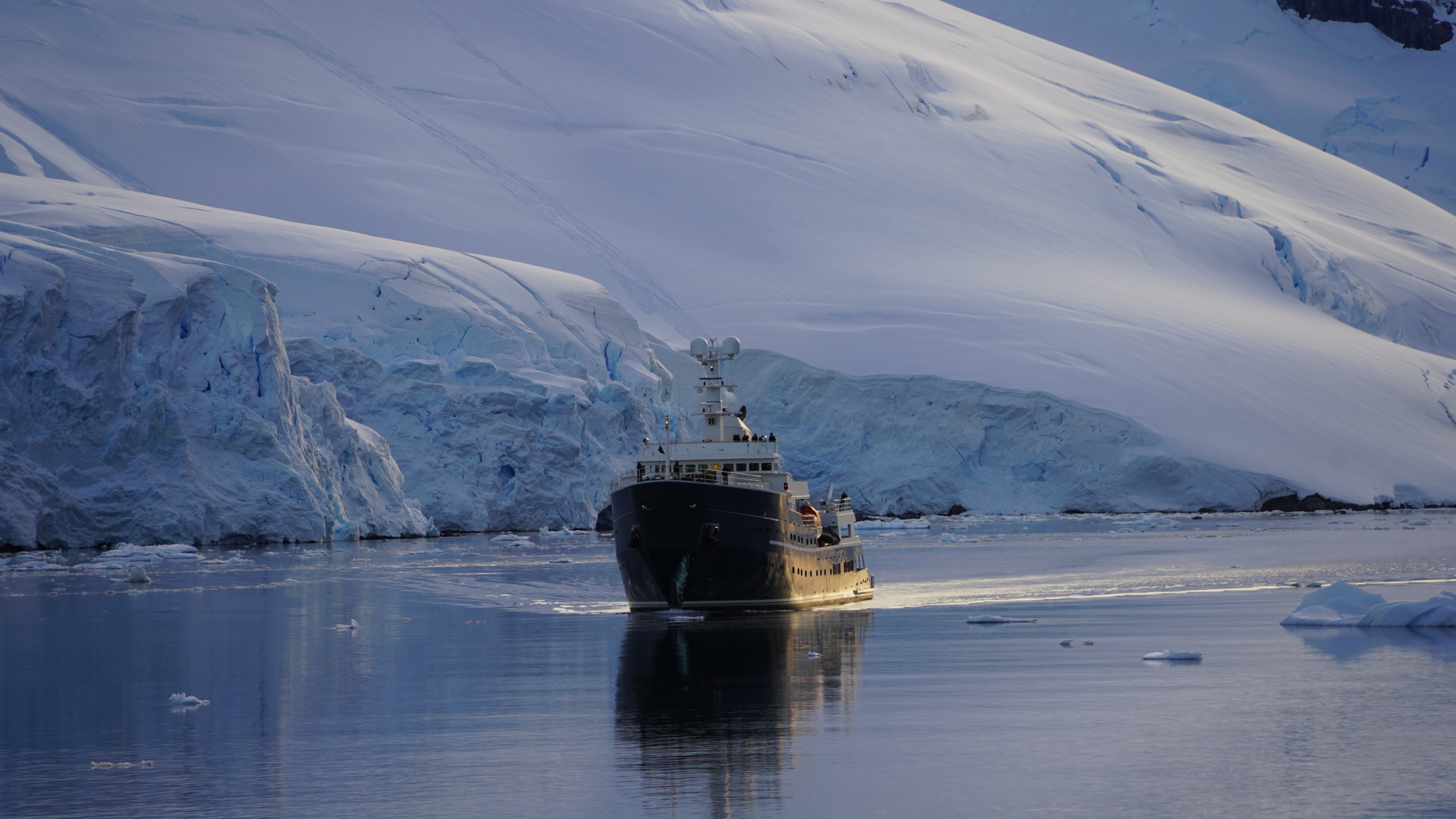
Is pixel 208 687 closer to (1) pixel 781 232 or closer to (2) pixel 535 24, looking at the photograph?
(1) pixel 781 232

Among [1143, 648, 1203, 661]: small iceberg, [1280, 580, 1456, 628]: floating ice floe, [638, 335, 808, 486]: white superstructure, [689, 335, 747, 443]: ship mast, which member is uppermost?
[689, 335, 747, 443]: ship mast

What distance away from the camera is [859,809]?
9070mm

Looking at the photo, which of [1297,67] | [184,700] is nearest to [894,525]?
[184,700]

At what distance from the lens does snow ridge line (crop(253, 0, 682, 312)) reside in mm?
74062

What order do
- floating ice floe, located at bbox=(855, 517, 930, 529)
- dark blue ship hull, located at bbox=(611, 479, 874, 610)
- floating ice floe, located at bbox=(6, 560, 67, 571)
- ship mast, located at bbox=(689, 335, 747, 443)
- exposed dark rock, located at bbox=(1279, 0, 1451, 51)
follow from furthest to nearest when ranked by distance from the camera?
exposed dark rock, located at bbox=(1279, 0, 1451, 51)
floating ice floe, located at bbox=(855, 517, 930, 529)
floating ice floe, located at bbox=(6, 560, 67, 571)
ship mast, located at bbox=(689, 335, 747, 443)
dark blue ship hull, located at bbox=(611, 479, 874, 610)

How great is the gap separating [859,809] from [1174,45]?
149272mm

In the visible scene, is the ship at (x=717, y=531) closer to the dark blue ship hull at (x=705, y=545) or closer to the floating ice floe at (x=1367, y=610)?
the dark blue ship hull at (x=705, y=545)

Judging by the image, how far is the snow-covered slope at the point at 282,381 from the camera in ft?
117

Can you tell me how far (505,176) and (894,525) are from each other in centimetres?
3542

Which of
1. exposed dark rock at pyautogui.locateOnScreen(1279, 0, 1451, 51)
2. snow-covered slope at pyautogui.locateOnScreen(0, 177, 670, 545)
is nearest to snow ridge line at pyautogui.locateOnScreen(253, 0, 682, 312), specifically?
snow-covered slope at pyautogui.locateOnScreen(0, 177, 670, 545)

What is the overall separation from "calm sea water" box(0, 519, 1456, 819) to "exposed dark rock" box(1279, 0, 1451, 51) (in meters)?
144

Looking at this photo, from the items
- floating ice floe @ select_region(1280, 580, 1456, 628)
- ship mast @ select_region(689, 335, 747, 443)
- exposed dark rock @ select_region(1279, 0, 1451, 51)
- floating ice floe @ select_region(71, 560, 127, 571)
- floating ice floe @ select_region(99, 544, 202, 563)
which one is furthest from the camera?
exposed dark rock @ select_region(1279, 0, 1451, 51)

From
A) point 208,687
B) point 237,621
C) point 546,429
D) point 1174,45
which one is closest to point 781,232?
point 546,429

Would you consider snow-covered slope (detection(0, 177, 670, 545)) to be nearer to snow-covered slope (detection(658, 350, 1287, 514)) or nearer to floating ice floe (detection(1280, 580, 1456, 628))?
snow-covered slope (detection(658, 350, 1287, 514))
